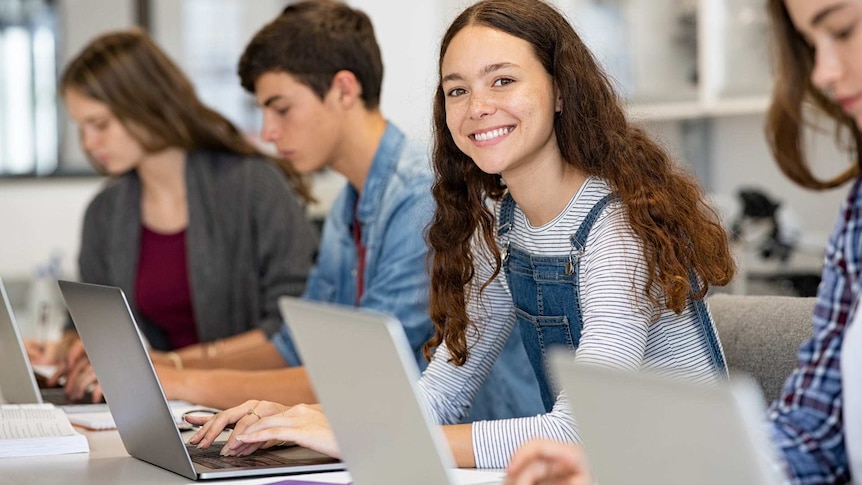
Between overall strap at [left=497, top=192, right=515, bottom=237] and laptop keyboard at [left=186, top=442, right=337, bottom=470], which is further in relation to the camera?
overall strap at [left=497, top=192, right=515, bottom=237]

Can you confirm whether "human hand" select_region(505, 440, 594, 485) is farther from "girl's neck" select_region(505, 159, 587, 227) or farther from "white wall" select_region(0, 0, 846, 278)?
"white wall" select_region(0, 0, 846, 278)

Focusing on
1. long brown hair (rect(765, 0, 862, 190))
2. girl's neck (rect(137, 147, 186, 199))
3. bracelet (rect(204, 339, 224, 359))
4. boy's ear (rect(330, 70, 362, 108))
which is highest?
long brown hair (rect(765, 0, 862, 190))

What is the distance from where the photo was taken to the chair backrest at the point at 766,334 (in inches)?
65.1

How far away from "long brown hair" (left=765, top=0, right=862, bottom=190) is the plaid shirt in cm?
12

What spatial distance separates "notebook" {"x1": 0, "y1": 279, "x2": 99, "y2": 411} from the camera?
6.47 ft

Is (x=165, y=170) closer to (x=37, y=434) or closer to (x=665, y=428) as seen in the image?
(x=37, y=434)

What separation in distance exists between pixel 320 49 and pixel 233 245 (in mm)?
737

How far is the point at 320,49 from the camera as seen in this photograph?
7.20ft

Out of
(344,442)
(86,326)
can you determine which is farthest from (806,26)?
(86,326)

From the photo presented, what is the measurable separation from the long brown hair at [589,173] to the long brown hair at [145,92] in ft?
3.87

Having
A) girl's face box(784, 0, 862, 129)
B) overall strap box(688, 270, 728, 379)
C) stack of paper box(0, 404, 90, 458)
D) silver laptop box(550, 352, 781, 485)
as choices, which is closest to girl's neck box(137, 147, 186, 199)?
stack of paper box(0, 404, 90, 458)

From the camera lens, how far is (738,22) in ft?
12.8

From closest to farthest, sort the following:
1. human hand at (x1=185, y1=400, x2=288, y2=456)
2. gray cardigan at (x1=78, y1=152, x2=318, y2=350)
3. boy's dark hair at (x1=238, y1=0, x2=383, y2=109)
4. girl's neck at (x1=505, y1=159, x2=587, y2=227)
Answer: human hand at (x1=185, y1=400, x2=288, y2=456) → girl's neck at (x1=505, y1=159, x2=587, y2=227) → boy's dark hair at (x1=238, y1=0, x2=383, y2=109) → gray cardigan at (x1=78, y1=152, x2=318, y2=350)

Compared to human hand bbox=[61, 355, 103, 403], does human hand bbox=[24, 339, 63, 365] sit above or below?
below
